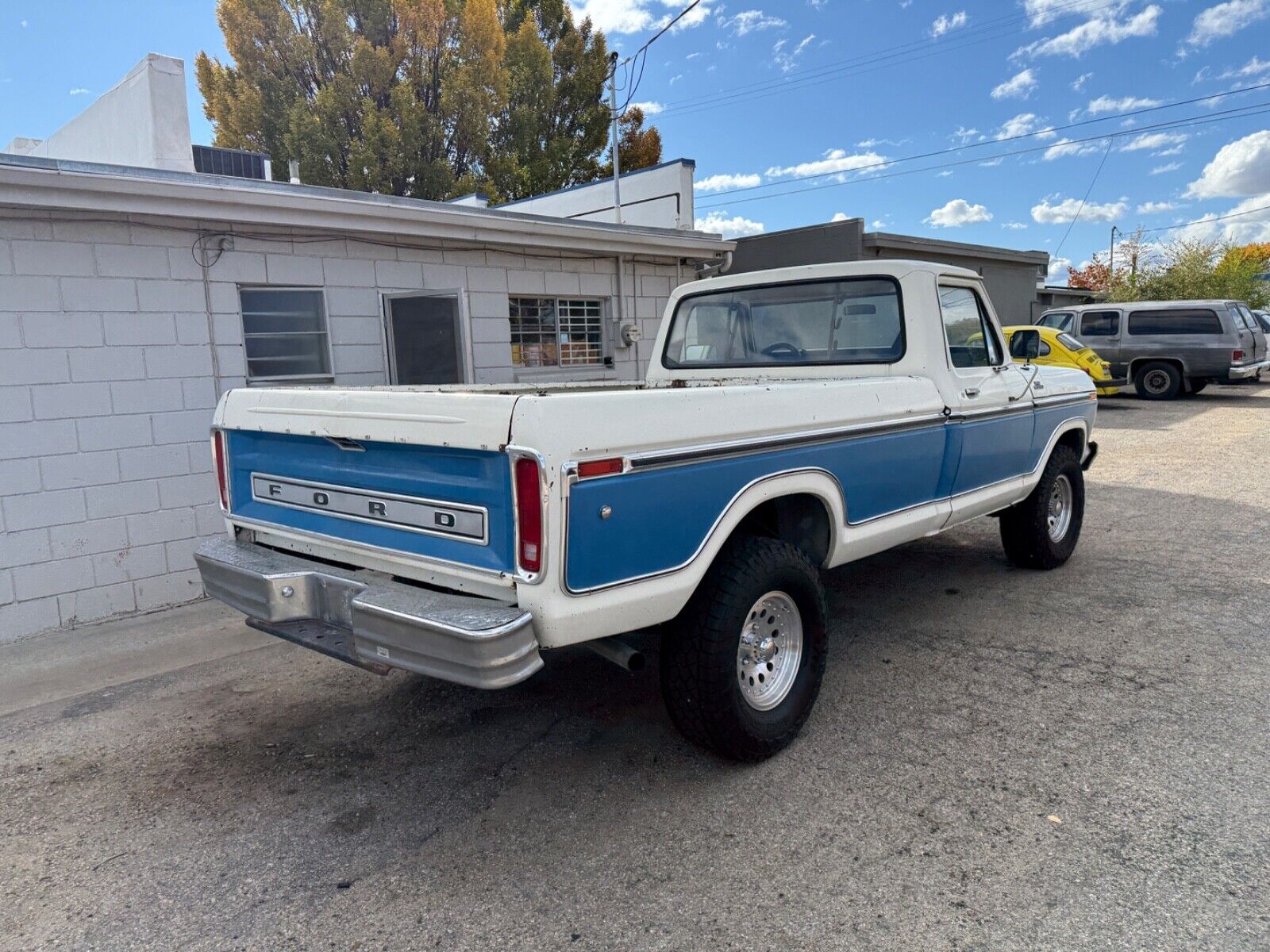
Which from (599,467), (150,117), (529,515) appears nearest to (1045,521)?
(599,467)

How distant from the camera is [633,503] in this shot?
8.94 feet

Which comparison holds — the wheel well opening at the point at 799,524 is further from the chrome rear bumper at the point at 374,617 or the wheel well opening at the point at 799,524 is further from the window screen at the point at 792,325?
the chrome rear bumper at the point at 374,617

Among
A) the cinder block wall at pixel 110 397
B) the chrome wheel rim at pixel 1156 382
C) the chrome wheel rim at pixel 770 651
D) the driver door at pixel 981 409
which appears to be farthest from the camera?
the chrome wheel rim at pixel 1156 382

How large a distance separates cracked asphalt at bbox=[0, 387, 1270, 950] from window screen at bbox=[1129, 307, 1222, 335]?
13.7 metres

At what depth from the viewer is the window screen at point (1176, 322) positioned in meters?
16.2

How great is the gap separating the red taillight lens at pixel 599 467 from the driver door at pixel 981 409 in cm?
241

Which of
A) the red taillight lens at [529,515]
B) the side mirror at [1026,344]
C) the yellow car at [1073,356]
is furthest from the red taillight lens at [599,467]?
the yellow car at [1073,356]

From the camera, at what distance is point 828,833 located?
9.58ft

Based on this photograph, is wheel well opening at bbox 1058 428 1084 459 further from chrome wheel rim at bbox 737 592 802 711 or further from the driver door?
chrome wheel rim at bbox 737 592 802 711

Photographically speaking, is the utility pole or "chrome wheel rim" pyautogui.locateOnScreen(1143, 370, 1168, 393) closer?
the utility pole

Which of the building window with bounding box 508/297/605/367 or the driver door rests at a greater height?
the building window with bounding box 508/297/605/367

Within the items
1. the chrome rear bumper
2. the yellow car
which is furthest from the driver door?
the yellow car

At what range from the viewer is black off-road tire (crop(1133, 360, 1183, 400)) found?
55.2 ft

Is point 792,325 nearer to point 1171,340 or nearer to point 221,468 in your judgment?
point 221,468
